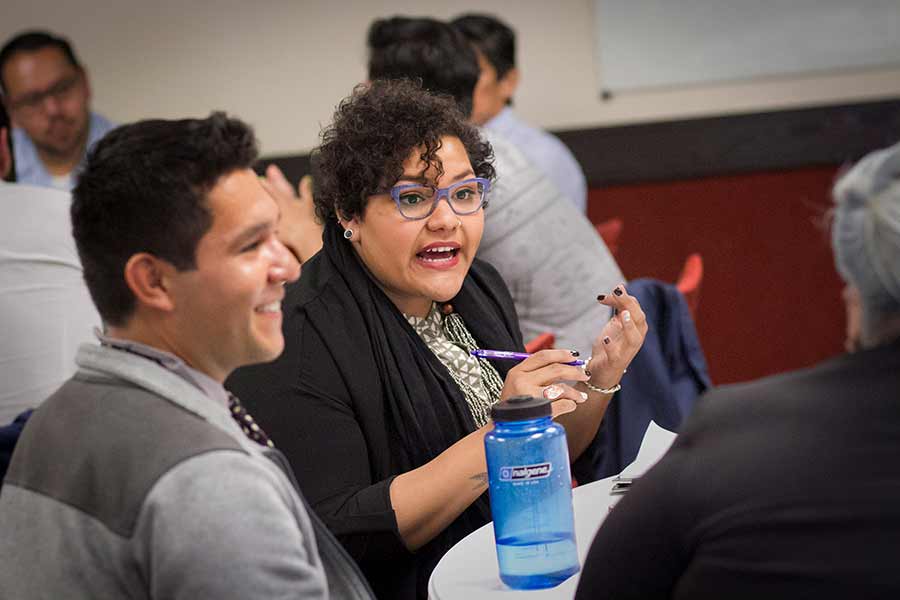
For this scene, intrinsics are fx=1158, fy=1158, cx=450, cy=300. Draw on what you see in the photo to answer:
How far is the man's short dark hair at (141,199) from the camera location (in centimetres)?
136

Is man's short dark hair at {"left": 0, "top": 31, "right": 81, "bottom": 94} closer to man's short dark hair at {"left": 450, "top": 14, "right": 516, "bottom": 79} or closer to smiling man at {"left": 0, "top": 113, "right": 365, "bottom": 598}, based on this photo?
man's short dark hair at {"left": 450, "top": 14, "right": 516, "bottom": 79}

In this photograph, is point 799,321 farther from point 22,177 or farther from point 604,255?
point 22,177

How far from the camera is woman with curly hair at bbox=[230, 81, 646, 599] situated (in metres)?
1.99

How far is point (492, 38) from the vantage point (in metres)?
4.68

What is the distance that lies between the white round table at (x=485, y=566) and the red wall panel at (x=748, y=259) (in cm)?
360

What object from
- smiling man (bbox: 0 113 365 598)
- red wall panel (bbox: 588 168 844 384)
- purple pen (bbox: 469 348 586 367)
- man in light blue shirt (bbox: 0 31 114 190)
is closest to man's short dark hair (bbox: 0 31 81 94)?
man in light blue shirt (bbox: 0 31 114 190)

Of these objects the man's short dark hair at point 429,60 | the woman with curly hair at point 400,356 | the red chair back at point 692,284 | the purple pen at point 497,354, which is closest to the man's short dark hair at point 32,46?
the man's short dark hair at point 429,60

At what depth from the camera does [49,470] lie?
131 cm

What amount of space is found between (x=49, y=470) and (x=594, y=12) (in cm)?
456

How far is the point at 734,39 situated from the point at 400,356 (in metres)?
3.72

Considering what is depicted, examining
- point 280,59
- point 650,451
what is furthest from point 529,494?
point 280,59

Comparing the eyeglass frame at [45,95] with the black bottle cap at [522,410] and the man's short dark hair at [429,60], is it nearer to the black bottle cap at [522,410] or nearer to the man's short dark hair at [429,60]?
the man's short dark hair at [429,60]

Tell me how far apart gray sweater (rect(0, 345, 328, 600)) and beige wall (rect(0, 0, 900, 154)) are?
4.28 m

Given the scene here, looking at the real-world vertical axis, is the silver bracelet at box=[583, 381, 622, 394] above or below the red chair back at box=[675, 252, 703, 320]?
above
